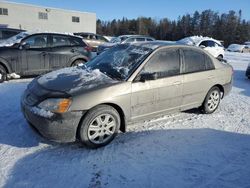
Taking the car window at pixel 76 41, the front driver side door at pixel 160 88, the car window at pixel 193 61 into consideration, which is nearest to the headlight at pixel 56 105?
the front driver side door at pixel 160 88

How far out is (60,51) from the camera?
900cm

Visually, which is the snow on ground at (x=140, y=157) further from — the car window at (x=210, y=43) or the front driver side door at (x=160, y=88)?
the car window at (x=210, y=43)

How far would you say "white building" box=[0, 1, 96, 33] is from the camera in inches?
1507

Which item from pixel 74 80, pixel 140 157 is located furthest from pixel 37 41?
pixel 140 157

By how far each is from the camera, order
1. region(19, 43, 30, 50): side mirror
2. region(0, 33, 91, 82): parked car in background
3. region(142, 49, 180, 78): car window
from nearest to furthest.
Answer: region(142, 49, 180, 78): car window
region(0, 33, 91, 82): parked car in background
region(19, 43, 30, 50): side mirror

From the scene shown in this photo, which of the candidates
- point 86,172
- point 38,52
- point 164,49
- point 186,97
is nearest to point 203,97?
point 186,97

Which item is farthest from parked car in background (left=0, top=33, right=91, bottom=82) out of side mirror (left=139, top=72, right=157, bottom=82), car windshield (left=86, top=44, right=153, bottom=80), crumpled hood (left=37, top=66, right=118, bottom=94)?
side mirror (left=139, top=72, right=157, bottom=82)

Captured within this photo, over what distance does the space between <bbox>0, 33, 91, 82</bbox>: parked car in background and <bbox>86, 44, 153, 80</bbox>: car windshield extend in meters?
4.01

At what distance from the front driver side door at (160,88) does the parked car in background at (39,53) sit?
16.7ft

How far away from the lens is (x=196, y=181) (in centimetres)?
344

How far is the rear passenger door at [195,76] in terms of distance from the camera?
518 centimetres

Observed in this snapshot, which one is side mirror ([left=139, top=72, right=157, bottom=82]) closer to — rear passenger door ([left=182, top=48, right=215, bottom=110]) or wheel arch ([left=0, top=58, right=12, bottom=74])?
rear passenger door ([left=182, top=48, right=215, bottom=110])

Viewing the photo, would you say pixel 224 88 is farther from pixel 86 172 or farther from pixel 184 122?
pixel 86 172

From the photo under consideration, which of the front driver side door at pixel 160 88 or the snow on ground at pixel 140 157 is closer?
the snow on ground at pixel 140 157
